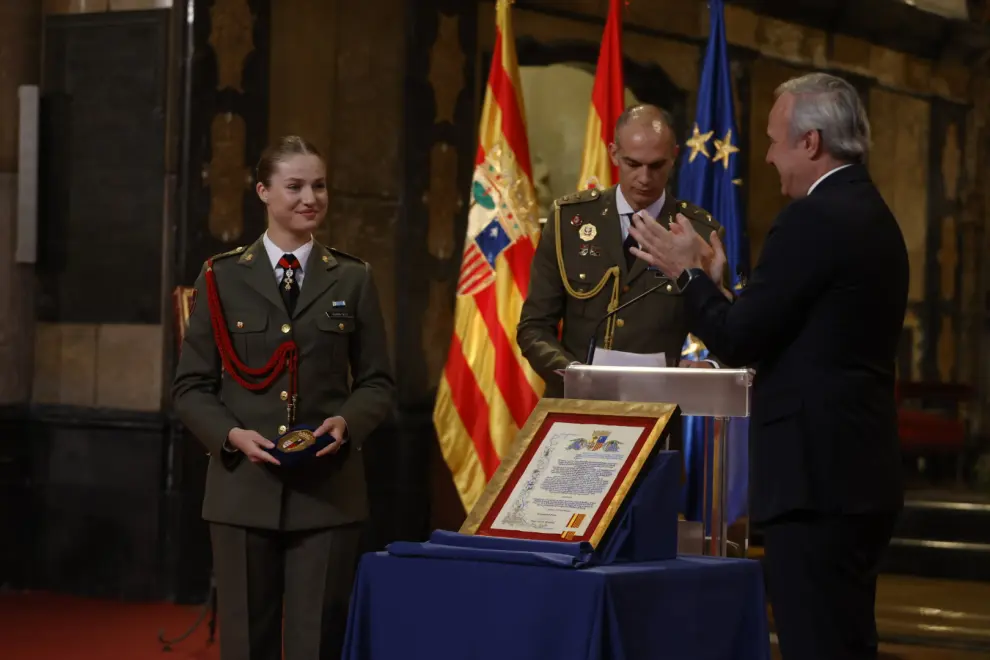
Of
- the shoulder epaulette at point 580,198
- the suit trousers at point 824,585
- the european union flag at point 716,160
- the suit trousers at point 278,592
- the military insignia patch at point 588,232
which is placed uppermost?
the european union flag at point 716,160

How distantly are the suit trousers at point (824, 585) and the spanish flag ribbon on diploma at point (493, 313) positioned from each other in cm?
300

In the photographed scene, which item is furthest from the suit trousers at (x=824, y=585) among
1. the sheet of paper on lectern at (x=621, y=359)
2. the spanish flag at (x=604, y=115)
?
the spanish flag at (x=604, y=115)

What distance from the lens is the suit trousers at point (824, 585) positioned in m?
2.45

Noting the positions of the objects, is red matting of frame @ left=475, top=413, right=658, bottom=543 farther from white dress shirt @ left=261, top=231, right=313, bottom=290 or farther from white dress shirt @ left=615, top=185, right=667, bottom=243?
white dress shirt @ left=615, top=185, right=667, bottom=243

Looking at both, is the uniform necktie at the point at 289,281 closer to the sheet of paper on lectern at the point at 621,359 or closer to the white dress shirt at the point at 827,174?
the sheet of paper on lectern at the point at 621,359

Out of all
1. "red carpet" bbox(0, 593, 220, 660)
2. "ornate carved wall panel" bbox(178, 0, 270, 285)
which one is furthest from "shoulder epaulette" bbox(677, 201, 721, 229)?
"ornate carved wall panel" bbox(178, 0, 270, 285)

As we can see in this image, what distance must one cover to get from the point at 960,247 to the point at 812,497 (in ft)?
26.0

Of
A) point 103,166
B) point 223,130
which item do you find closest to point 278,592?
point 223,130

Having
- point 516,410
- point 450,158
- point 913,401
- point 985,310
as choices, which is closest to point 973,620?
point 516,410

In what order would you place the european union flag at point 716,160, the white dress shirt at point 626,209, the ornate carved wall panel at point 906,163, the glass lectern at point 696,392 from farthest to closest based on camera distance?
the ornate carved wall panel at point 906,163, the european union flag at point 716,160, the white dress shirt at point 626,209, the glass lectern at point 696,392

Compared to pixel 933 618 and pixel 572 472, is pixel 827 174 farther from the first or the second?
pixel 933 618

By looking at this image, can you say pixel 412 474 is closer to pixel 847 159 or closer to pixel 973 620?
pixel 973 620

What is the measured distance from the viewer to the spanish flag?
18.0 ft

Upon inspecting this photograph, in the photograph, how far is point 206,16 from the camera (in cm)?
590
